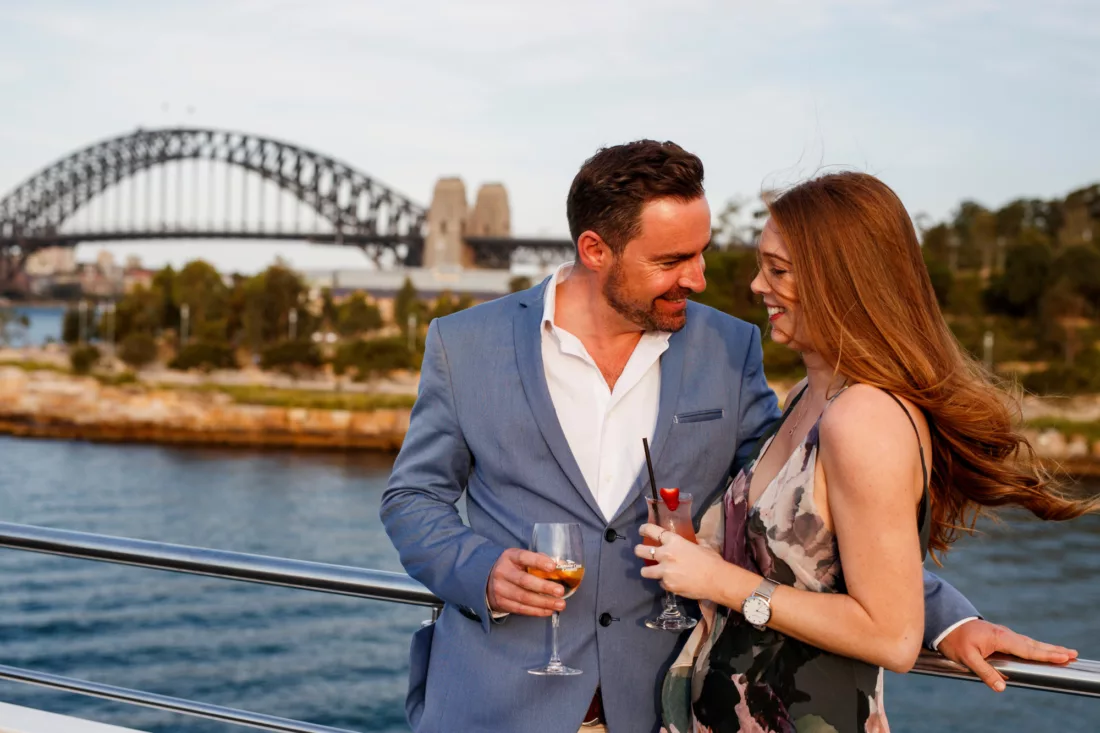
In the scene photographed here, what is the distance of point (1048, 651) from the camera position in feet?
5.29

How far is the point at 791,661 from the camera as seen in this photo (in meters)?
1.62

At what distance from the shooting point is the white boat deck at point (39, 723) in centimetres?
154

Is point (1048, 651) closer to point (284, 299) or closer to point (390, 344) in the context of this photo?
point (390, 344)

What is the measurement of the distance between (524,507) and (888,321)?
0.71m

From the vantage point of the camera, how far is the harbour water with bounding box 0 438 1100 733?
19.9 metres

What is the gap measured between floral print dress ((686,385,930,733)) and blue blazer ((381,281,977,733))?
256 millimetres

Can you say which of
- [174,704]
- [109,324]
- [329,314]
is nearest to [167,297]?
[109,324]

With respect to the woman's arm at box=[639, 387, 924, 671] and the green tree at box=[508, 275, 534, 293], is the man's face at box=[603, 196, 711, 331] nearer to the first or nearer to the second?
the woman's arm at box=[639, 387, 924, 671]

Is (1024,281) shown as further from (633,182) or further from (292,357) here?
(633,182)

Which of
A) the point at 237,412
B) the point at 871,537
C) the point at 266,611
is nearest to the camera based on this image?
the point at 871,537

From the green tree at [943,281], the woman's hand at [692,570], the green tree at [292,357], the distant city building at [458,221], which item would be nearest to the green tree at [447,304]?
the green tree at [292,357]

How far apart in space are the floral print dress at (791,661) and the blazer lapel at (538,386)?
34cm

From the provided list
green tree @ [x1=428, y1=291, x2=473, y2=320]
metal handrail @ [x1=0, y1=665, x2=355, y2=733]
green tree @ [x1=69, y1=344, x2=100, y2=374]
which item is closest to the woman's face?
metal handrail @ [x1=0, y1=665, x2=355, y2=733]

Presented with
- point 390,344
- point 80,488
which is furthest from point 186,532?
point 390,344
